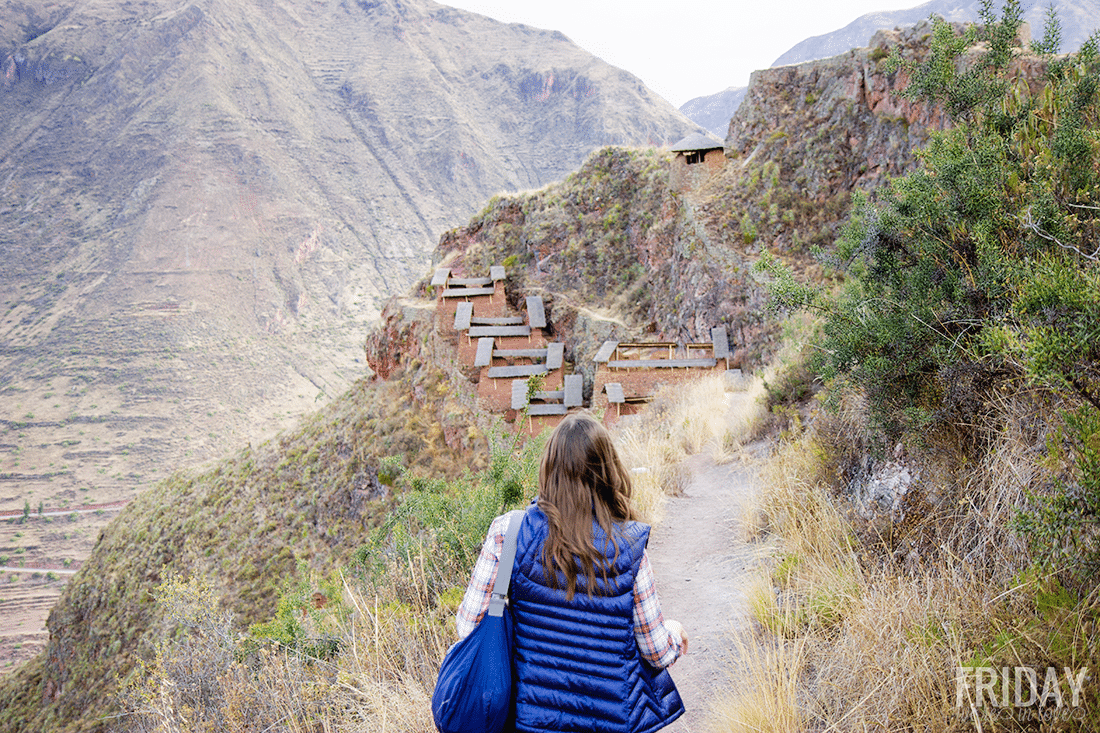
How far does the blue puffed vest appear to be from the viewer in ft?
5.64

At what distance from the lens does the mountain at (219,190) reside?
45.9 meters

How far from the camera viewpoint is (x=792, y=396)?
6777 mm

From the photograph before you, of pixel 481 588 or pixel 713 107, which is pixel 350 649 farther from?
pixel 713 107

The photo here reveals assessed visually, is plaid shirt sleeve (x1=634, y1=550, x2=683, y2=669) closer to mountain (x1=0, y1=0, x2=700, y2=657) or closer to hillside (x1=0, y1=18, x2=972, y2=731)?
hillside (x1=0, y1=18, x2=972, y2=731)

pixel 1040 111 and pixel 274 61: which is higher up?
pixel 274 61

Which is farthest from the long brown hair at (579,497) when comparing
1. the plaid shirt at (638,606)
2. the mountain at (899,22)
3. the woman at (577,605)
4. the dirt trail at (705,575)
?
the mountain at (899,22)

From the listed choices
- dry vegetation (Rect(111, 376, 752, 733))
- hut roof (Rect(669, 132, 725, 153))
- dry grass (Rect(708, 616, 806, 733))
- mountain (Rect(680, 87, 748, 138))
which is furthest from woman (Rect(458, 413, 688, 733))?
mountain (Rect(680, 87, 748, 138))

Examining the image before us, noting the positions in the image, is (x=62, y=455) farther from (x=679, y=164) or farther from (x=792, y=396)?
(x=792, y=396)

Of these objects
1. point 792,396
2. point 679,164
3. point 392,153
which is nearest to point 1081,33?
point 679,164

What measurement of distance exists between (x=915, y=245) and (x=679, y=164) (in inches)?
672

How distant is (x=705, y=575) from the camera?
13.8 ft

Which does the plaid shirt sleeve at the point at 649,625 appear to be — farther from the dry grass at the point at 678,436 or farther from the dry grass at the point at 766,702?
the dry grass at the point at 678,436

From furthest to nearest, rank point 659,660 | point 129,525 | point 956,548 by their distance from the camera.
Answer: point 129,525
point 956,548
point 659,660

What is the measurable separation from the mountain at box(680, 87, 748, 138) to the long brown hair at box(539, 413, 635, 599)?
9899 centimetres
